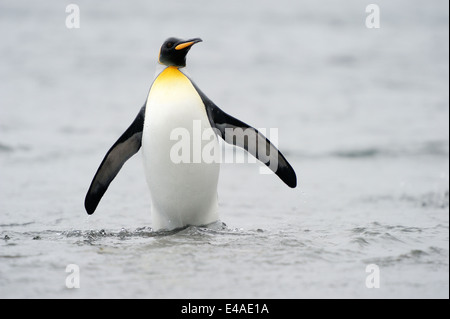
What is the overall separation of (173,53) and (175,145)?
0.69 metres

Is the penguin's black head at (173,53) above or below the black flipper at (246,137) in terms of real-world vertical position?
above

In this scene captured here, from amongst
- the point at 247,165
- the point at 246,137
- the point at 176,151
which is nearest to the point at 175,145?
the point at 176,151

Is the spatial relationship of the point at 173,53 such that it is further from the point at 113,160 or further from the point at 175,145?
the point at 113,160

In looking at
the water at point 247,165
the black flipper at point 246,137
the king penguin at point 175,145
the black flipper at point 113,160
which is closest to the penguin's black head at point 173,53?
the king penguin at point 175,145

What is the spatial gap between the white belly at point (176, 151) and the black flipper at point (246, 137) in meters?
0.08

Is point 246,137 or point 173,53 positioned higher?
point 173,53

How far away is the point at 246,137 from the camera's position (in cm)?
483

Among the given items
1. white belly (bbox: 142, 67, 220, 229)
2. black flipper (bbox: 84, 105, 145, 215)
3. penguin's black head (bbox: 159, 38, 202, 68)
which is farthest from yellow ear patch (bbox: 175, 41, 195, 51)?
black flipper (bbox: 84, 105, 145, 215)

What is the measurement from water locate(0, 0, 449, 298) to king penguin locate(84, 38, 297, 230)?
19cm

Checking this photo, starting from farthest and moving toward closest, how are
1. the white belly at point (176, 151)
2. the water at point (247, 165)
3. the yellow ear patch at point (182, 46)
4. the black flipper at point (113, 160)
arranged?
the black flipper at point (113, 160) < the yellow ear patch at point (182, 46) < the white belly at point (176, 151) < the water at point (247, 165)

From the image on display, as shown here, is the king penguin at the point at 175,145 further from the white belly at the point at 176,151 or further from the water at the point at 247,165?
the water at the point at 247,165

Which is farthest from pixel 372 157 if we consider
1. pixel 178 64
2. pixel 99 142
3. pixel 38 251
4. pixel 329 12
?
pixel 329 12

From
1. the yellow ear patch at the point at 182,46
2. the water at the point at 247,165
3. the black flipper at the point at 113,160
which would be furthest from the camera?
the black flipper at the point at 113,160

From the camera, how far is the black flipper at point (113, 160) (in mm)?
4773
